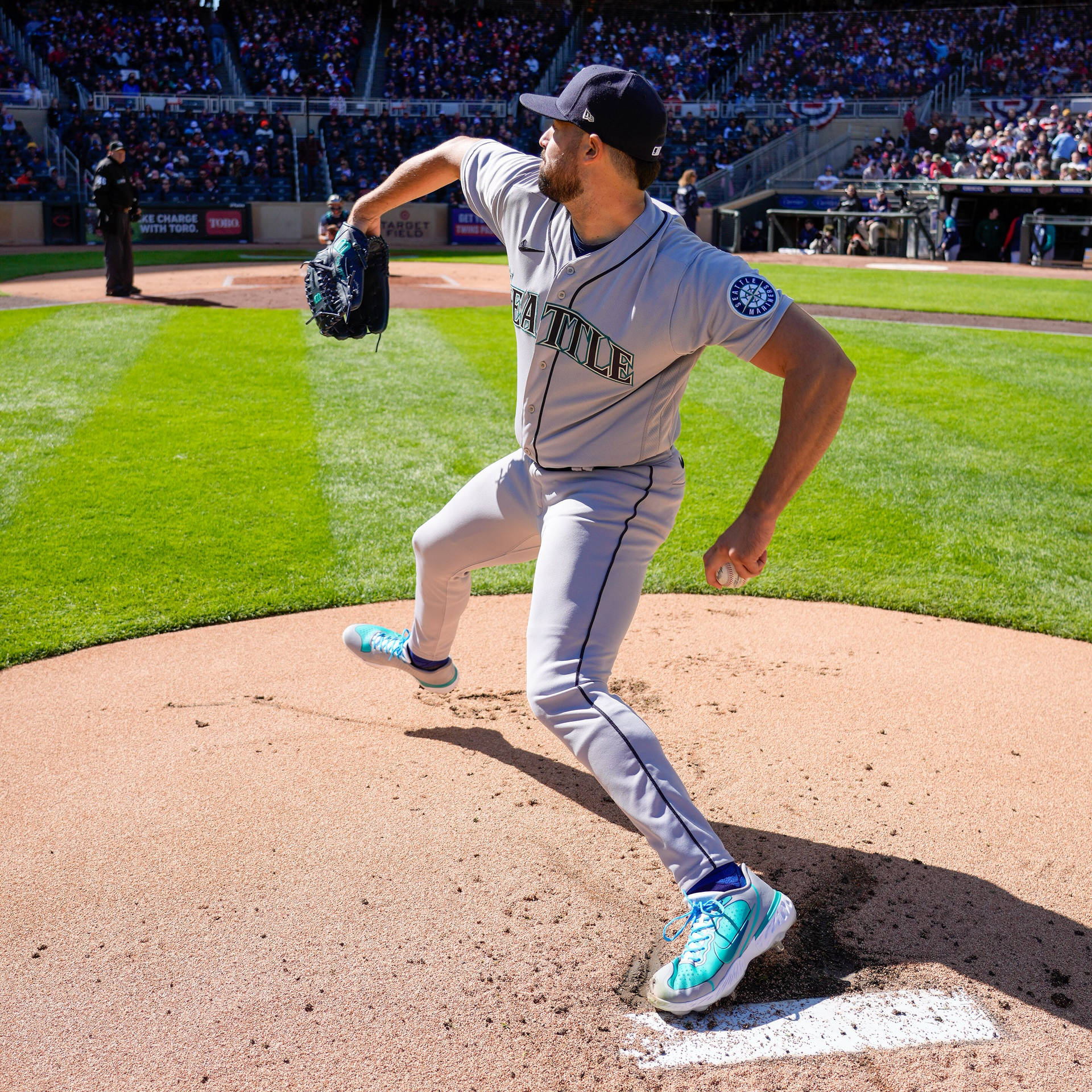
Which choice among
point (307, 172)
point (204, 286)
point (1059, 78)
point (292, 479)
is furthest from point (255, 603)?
point (1059, 78)

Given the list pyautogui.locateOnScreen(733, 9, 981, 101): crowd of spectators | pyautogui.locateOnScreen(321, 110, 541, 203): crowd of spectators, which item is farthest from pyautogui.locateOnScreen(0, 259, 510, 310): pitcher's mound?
pyautogui.locateOnScreen(733, 9, 981, 101): crowd of spectators

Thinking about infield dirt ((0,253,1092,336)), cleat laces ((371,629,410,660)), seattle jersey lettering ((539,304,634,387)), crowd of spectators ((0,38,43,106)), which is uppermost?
crowd of spectators ((0,38,43,106))

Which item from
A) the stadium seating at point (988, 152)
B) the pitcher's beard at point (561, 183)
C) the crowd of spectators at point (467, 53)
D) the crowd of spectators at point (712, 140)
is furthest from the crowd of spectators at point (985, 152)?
the pitcher's beard at point (561, 183)

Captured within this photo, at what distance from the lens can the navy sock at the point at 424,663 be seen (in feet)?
12.2

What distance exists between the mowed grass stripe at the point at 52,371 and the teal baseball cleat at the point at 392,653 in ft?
10.9

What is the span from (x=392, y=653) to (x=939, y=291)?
17.2 metres

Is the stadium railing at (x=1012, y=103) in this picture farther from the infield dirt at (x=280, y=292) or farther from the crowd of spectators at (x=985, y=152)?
the infield dirt at (x=280, y=292)

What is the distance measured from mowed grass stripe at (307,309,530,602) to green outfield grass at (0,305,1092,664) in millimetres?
26

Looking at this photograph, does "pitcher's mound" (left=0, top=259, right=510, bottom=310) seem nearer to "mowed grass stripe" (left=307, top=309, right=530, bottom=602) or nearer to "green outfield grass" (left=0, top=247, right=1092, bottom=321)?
"green outfield grass" (left=0, top=247, right=1092, bottom=321)

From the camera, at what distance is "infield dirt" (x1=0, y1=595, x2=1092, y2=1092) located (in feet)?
7.55

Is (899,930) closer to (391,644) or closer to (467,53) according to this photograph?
(391,644)

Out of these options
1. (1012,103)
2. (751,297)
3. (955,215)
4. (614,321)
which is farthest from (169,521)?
(1012,103)

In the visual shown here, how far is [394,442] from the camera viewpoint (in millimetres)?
7859

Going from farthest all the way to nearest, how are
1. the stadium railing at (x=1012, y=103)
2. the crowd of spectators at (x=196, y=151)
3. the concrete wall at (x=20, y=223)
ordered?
the stadium railing at (x=1012, y=103) < the crowd of spectators at (x=196, y=151) < the concrete wall at (x=20, y=223)
